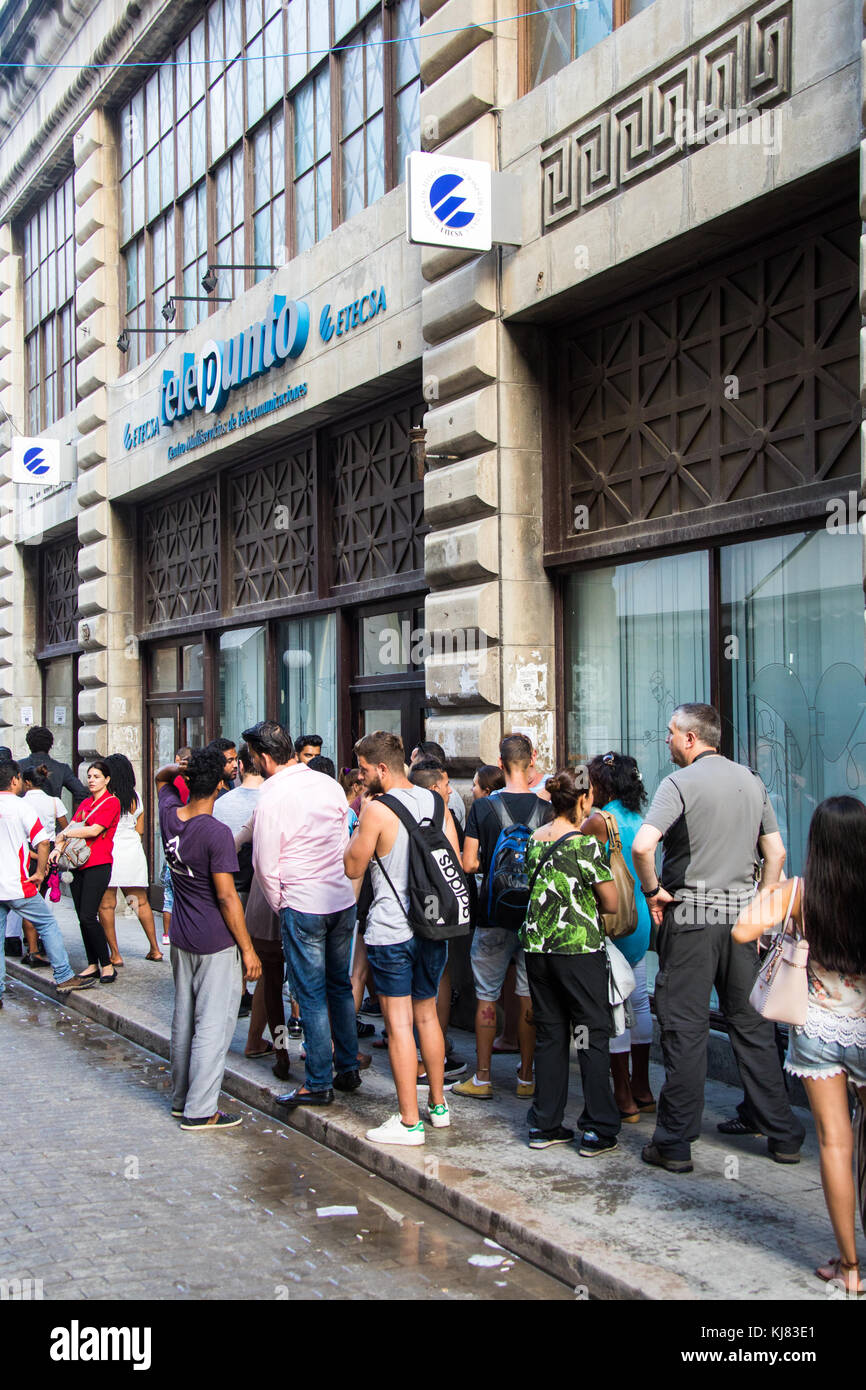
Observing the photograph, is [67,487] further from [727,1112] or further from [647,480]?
[727,1112]

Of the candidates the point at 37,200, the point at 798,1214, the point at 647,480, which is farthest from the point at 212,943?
the point at 37,200

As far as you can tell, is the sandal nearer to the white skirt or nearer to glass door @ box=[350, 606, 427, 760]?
glass door @ box=[350, 606, 427, 760]

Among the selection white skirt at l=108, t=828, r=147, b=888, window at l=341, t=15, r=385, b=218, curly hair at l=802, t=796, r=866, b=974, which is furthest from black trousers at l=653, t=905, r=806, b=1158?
window at l=341, t=15, r=385, b=218

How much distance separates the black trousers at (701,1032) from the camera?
5.89m

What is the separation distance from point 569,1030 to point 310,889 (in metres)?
1.67

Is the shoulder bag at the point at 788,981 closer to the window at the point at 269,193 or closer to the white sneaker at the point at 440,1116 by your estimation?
the white sneaker at the point at 440,1116

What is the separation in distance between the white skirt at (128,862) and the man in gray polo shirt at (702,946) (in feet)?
23.1

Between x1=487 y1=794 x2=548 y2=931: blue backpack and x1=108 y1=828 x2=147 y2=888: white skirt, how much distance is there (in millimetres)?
5637

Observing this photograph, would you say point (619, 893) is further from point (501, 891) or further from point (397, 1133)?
point (397, 1133)

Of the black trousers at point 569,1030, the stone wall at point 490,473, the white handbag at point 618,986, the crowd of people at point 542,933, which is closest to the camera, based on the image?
the crowd of people at point 542,933

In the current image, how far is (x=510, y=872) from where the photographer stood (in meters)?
7.15

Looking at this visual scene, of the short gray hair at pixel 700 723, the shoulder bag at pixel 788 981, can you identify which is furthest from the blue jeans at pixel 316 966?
the shoulder bag at pixel 788 981
